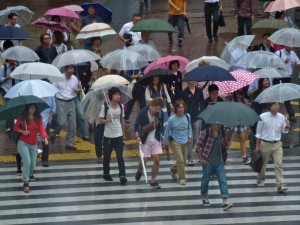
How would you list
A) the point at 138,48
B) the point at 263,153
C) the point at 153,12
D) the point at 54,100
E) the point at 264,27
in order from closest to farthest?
the point at 263,153
the point at 54,100
the point at 138,48
the point at 264,27
the point at 153,12

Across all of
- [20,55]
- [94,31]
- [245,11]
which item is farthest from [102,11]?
[20,55]

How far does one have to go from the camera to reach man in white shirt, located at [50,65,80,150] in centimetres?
1994

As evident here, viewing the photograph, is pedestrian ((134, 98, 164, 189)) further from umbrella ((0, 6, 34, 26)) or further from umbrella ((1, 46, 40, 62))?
umbrella ((0, 6, 34, 26))

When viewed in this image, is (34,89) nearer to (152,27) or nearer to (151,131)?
(151,131)

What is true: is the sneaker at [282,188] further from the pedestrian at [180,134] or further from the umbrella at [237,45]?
the umbrella at [237,45]

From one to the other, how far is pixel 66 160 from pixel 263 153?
388cm

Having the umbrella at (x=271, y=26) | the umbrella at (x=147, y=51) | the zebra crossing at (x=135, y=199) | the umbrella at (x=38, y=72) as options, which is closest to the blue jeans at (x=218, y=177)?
the zebra crossing at (x=135, y=199)

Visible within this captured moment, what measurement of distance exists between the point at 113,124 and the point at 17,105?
5.50 feet

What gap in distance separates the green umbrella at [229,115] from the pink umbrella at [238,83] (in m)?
2.31

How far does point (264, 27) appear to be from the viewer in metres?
23.0

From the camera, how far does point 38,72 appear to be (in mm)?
19031

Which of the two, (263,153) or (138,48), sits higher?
(138,48)

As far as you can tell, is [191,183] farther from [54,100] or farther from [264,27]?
[264,27]

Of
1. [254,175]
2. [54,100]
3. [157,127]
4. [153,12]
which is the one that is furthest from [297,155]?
[153,12]
